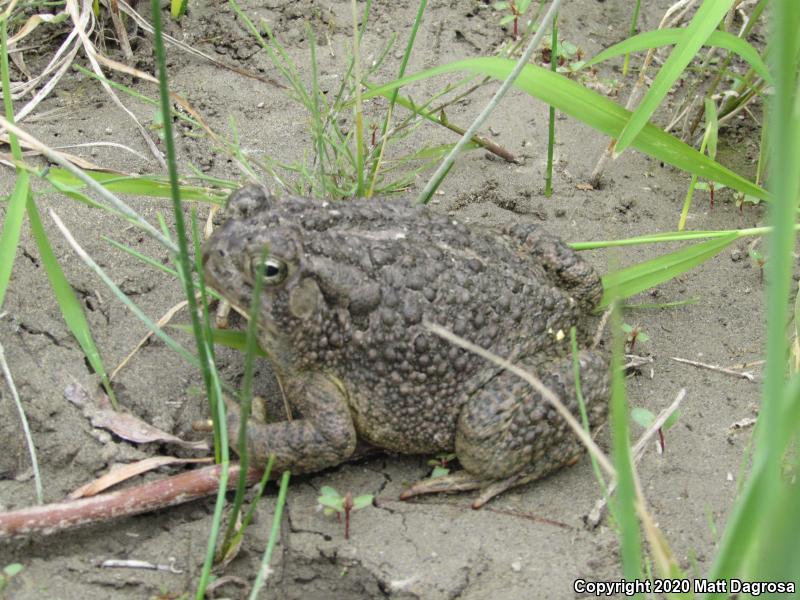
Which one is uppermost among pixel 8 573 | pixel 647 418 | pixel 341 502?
pixel 647 418

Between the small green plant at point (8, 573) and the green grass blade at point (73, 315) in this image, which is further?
the green grass blade at point (73, 315)

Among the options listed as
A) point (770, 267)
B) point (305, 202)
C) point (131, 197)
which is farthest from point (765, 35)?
point (770, 267)

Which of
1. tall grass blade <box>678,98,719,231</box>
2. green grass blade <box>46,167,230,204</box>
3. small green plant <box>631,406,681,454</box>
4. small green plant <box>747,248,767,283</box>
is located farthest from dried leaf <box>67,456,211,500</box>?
small green plant <box>747,248,767,283</box>

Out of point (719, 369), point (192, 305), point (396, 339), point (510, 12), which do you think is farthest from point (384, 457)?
point (510, 12)

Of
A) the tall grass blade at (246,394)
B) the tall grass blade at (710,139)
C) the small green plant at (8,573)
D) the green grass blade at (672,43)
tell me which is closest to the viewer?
the tall grass blade at (246,394)

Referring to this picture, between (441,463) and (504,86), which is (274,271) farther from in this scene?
(504,86)

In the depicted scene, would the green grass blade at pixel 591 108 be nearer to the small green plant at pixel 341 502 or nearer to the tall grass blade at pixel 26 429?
the small green plant at pixel 341 502

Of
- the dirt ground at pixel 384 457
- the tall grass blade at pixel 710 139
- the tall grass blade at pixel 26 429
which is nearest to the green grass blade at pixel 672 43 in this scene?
the tall grass blade at pixel 710 139

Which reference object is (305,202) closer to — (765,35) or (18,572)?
(18,572)
